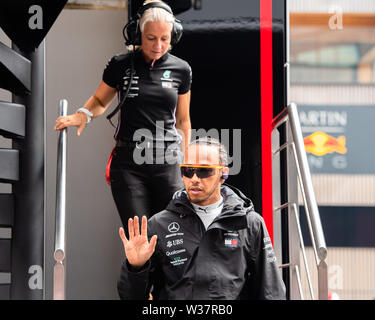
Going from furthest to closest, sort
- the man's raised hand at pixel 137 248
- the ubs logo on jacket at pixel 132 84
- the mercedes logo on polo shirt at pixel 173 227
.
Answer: the ubs logo on jacket at pixel 132 84 < the mercedes logo on polo shirt at pixel 173 227 < the man's raised hand at pixel 137 248

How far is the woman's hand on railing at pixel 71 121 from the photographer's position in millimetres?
2725

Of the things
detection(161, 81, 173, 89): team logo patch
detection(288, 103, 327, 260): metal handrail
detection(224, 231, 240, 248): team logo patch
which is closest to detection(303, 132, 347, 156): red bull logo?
detection(288, 103, 327, 260): metal handrail

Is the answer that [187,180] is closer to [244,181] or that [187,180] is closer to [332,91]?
[244,181]

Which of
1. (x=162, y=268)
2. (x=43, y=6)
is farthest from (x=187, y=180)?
(x=43, y=6)

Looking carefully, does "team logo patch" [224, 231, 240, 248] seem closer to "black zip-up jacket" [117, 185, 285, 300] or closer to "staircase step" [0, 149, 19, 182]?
"black zip-up jacket" [117, 185, 285, 300]

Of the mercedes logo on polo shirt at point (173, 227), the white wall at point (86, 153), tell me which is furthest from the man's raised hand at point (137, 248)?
the white wall at point (86, 153)

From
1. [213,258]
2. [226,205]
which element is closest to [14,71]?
[226,205]

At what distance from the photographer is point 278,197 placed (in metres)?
3.25

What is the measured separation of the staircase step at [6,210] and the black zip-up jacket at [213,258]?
0.82 metres

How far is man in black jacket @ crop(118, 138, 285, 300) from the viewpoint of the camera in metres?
2.16

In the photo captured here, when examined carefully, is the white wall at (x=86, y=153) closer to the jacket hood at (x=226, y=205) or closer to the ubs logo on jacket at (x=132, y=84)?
the ubs logo on jacket at (x=132, y=84)

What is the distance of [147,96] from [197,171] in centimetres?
60

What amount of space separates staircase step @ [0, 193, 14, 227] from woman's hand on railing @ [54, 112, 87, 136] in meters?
0.44

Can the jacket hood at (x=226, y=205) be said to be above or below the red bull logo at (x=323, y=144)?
below
